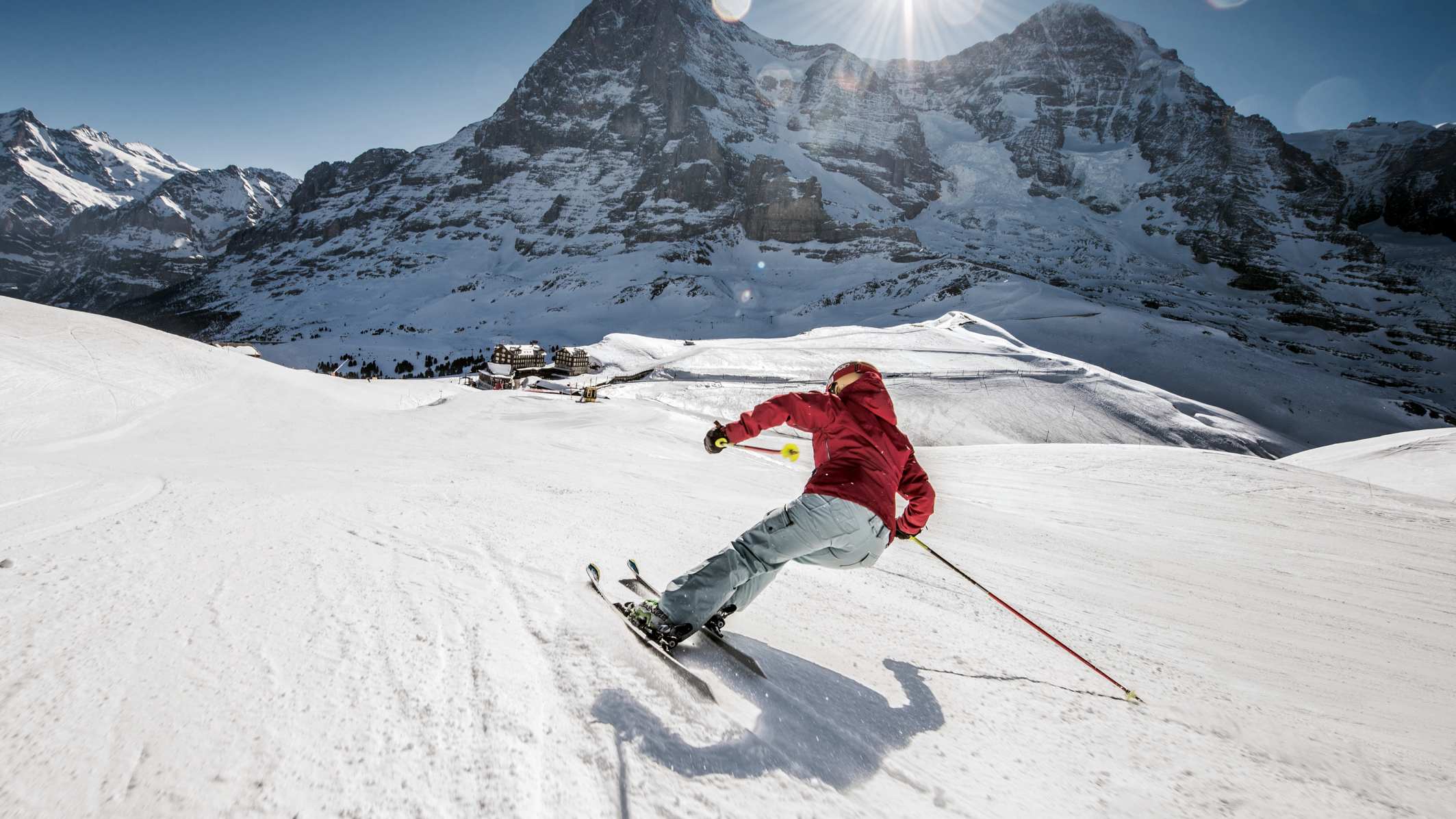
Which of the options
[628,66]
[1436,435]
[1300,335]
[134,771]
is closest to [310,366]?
[134,771]

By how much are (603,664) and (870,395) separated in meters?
1.77

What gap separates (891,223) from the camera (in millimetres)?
104312

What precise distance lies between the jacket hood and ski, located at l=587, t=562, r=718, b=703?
150 centimetres

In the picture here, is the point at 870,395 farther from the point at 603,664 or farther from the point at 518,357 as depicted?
the point at 518,357

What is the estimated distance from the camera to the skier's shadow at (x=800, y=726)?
5.44ft

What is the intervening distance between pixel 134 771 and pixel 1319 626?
5808 millimetres

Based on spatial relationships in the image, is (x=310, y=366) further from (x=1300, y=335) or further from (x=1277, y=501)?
(x=1300, y=335)

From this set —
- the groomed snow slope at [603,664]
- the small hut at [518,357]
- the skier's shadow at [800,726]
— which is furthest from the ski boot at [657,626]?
the small hut at [518,357]

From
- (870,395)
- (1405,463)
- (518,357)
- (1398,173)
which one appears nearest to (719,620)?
(870,395)

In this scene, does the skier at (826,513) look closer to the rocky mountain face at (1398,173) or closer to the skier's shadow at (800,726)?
the skier's shadow at (800,726)

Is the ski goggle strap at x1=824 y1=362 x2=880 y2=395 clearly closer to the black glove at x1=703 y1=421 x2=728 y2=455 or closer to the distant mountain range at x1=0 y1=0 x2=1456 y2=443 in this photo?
the black glove at x1=703 y1=421 x2=728 y2=455

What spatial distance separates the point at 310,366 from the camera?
192ft

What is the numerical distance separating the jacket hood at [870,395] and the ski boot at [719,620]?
1.21m

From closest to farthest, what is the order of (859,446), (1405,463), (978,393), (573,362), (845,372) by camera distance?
1. (859,446)
2. (845,372)
3. (1405,463)
4. (978,393)
5. (573,362)
